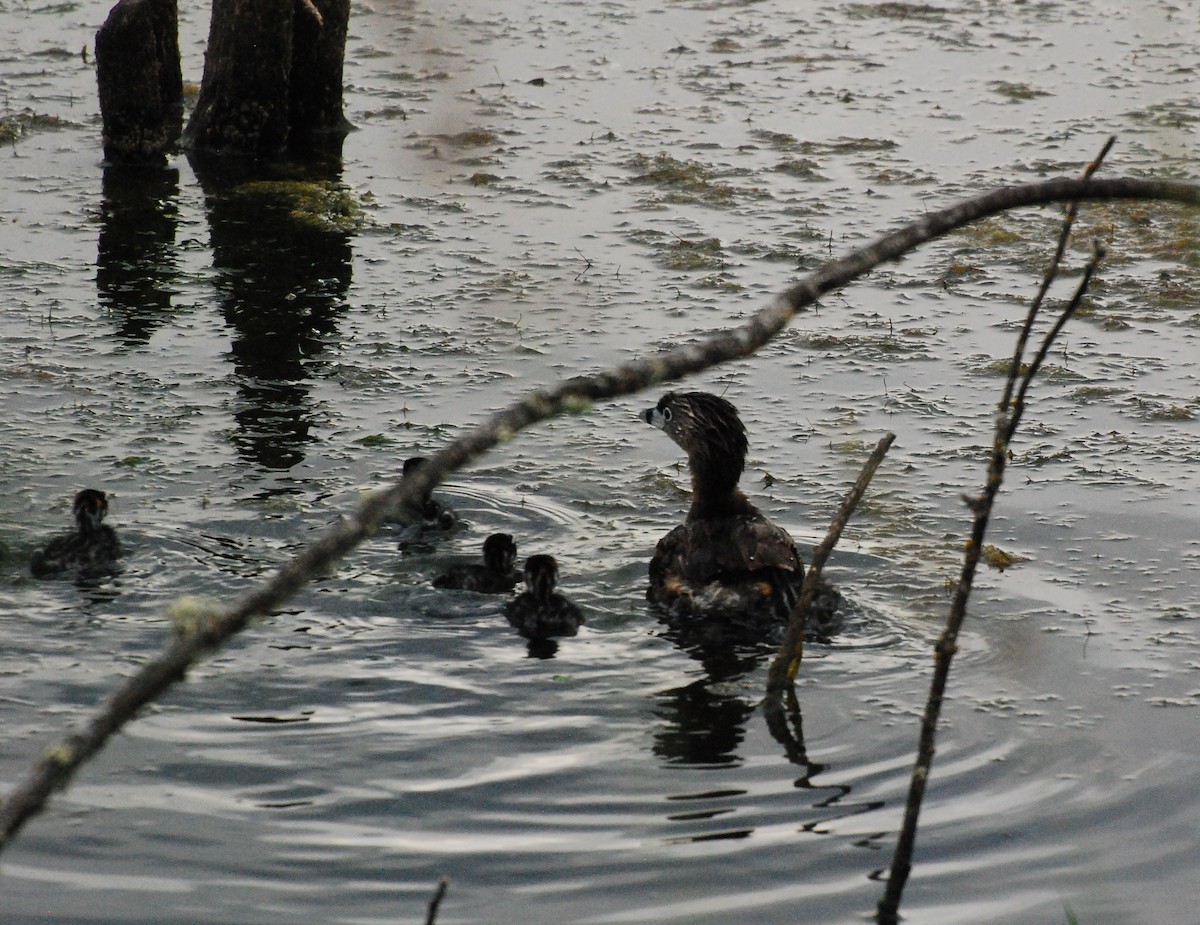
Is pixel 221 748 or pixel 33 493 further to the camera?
pixel 33 493

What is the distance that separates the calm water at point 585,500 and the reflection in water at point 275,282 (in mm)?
40

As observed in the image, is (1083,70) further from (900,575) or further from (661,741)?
(661,741)

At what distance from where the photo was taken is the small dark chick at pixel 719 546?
21.9 ft

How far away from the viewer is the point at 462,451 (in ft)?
6.58

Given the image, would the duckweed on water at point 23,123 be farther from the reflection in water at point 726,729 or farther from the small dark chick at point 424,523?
the reflection in water at point 726,729

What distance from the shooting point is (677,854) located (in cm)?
483

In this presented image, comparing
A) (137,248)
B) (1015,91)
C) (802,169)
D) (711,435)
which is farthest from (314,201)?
(1015,91)

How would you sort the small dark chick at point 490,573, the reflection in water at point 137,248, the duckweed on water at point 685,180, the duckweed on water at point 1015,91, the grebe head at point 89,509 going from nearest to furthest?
the grebe head at point 89,509 → the small dark chick at point 490,573 → the reflection in water at point 137,248 → the duckweed on water at point 685,180 → the duckweed on water at point 1015,91

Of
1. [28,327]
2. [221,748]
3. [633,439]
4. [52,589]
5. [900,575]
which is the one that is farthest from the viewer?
[28,327]

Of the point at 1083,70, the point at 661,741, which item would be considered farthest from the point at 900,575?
the point at 1083,70

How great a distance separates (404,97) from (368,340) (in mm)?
6361

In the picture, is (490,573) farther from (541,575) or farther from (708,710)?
(708,710)

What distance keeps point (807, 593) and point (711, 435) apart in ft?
6.60

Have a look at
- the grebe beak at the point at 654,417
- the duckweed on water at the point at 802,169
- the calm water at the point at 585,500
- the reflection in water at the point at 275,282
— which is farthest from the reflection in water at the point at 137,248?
the duckweed on water at the point at 802,169
